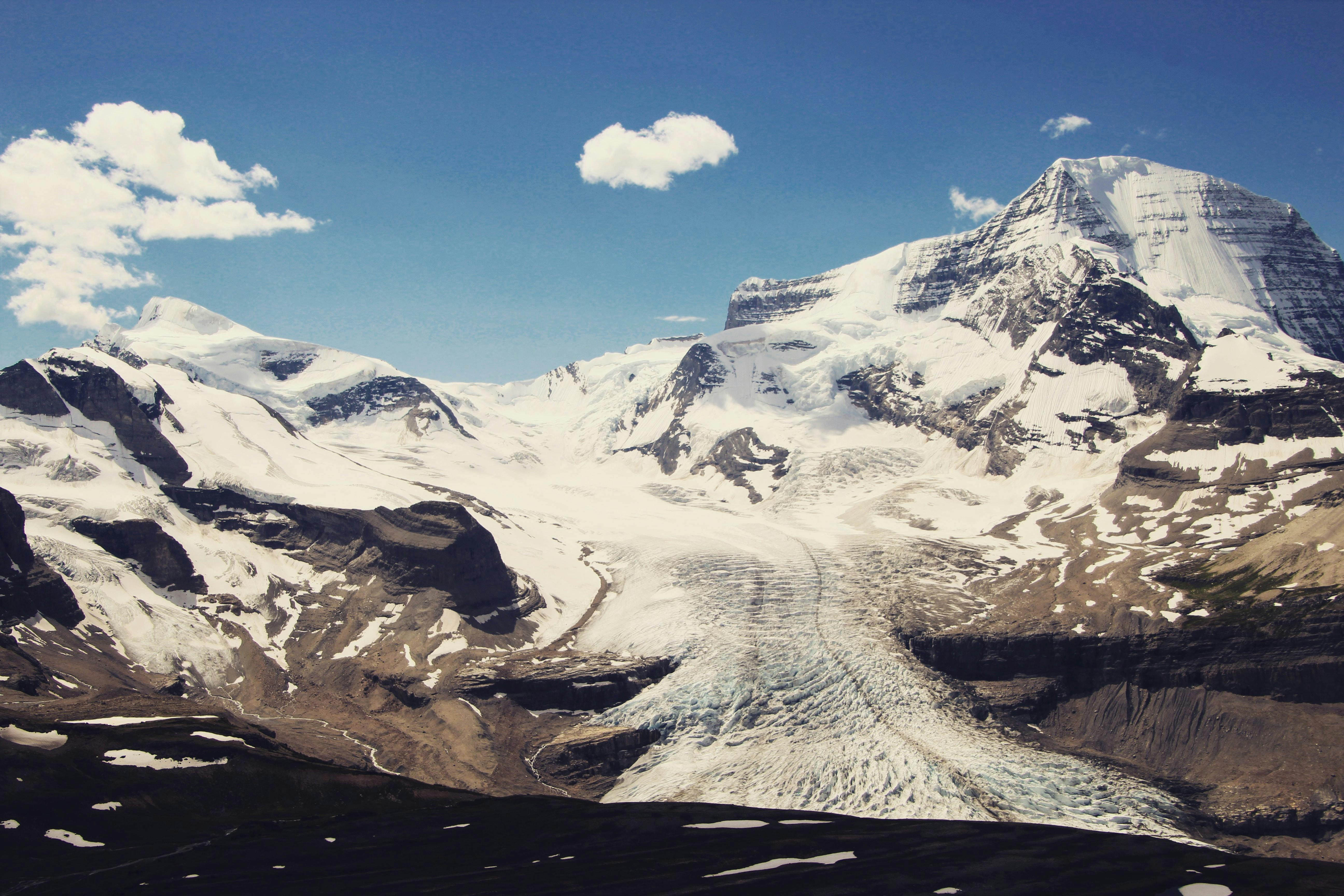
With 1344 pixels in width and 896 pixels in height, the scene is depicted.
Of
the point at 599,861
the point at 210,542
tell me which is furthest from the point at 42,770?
the point at 210,542

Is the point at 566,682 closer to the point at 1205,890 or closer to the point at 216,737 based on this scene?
the point at 216,737

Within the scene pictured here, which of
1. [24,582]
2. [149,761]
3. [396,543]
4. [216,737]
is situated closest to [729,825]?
[149,761]

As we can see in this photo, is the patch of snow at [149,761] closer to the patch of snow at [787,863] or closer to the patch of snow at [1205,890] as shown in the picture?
the patch of snow at [787,863]

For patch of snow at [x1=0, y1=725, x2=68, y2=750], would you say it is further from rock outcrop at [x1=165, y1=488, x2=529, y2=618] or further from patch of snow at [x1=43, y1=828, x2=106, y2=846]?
rock outcrop at [x1=165, y1=488, x2=529, y2=618]

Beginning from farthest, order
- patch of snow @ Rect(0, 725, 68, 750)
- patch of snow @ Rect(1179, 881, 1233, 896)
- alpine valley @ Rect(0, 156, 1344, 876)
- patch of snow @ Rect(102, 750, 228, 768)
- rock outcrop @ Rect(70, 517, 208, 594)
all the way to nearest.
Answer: rock outcrop @ Rect(70, 517, 208, 594) → alpine valley @ Rect(0, 156, 1344, 876) → patch of snow @ Rect(102, 750, 228, 768) → patch of snow @ Rect(0, 725, 68, 750) → patch of snow @ Rect(1179, 881, 1233, 896)

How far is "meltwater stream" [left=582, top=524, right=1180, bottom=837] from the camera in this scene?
108125 millimetres

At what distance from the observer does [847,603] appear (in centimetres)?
16262

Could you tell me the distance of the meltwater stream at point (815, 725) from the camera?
108125 millimetres

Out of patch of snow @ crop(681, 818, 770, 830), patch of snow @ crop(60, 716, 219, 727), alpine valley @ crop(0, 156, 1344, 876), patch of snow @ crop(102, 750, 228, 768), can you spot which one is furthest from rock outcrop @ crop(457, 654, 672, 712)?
patch of snow @ crop(681, 818, 770, 830)

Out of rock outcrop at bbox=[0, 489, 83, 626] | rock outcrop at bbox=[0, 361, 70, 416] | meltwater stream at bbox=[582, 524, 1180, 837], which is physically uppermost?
rock outcrop at bbox=[0, 361, 70, 416]

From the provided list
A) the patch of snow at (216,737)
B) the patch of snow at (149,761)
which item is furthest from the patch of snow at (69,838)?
the patch of snow at (216,737)

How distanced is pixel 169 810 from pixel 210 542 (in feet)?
370

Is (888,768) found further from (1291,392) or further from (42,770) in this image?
(1291,392)

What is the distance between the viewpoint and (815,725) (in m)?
127
